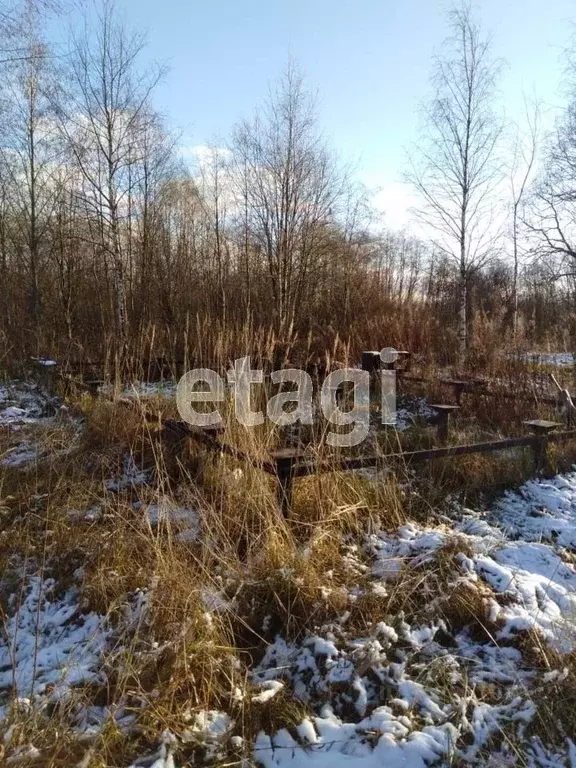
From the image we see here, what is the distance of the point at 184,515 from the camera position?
9.04 ft

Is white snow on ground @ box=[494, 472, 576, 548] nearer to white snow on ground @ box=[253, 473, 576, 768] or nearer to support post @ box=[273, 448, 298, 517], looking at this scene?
white snow on ground @ box=[253, 473, 576, 768]

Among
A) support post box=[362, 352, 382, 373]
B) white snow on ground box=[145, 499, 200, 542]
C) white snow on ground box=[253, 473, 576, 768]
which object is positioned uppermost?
support post box=[362, 352, 382, 373]

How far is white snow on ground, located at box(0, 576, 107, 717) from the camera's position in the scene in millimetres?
1814

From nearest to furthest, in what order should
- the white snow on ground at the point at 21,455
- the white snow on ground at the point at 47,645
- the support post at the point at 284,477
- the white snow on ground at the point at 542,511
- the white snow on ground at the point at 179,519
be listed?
1. the white snow on ground at the point at 47,645
2. the white snow on ground at the point at 179,519
3. the support post at the point at 284,477
4. the white snow on ground at the point at 542,511
5. the white snow on ground at the point at 21,455

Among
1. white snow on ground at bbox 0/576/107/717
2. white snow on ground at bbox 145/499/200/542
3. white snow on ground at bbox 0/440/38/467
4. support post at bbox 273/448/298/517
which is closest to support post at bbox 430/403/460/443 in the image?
support post at bbox 273/448/298/517

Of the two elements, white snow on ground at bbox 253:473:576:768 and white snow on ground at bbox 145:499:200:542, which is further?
white snow on ground at bbox 145:499:200:542

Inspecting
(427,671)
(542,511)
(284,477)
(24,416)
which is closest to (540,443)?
(542,511)

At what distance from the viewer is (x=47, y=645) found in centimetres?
214

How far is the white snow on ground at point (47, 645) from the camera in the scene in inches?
71.4

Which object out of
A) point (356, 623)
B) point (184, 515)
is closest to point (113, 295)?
point (184, 515)

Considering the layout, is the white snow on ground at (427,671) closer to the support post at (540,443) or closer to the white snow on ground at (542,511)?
the white snow on ground at (542,511)

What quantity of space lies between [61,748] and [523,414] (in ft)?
16.5

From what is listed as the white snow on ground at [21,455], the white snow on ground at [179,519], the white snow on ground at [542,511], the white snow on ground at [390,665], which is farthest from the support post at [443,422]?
the white snow on ground at [21,455]

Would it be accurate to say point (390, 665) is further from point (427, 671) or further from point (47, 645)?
point (47, 645)
